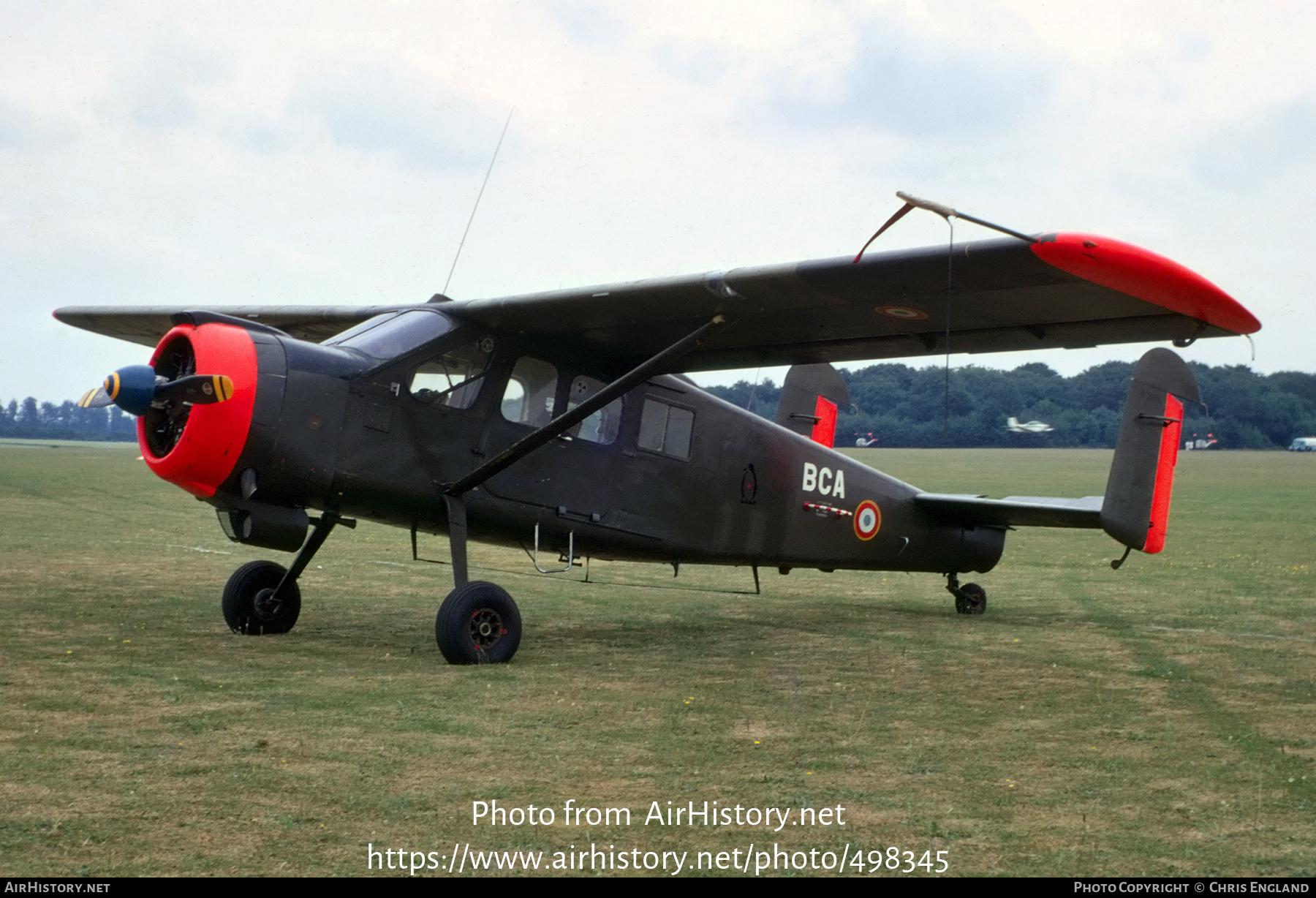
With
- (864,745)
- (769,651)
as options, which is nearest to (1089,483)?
(769,651)

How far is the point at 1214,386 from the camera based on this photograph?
2340 inches

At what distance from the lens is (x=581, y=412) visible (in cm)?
901

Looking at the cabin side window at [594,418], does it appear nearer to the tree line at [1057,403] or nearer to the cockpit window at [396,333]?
the cockpit window at [396,333]

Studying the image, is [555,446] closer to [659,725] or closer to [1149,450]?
[659,725]

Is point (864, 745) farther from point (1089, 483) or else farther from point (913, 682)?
point (1089, 483)

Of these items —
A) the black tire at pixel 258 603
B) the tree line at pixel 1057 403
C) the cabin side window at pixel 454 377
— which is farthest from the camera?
the tree line at pixel 1057 403

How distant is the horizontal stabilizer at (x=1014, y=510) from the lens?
37.3ft

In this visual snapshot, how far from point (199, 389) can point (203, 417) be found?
208 millimetres

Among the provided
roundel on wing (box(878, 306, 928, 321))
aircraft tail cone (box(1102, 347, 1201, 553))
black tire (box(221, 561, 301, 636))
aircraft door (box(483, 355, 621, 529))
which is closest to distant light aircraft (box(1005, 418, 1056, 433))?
aircraft tail cone (box(1102, 347, 1201, 553))

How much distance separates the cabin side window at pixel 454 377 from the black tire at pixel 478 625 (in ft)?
4.57

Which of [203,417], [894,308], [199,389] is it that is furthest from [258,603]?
[894,308]

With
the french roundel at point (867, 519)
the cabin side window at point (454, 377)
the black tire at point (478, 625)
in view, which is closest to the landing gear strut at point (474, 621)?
the black tire at point (478, 625)

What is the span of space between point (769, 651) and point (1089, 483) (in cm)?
3751

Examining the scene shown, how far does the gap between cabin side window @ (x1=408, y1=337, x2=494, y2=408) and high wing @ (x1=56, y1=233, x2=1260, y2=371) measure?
0.23 metres
